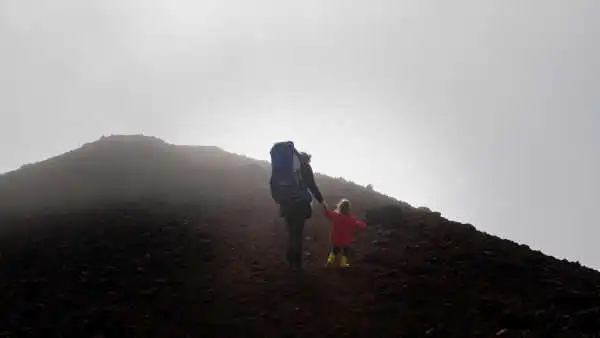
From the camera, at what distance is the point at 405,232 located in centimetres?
1582

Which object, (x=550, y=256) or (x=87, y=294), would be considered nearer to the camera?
(x=87, y=294)

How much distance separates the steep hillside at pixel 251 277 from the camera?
377 inches

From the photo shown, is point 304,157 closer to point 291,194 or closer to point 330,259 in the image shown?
point 291,194

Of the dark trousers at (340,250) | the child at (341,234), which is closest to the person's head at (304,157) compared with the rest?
the child at (341,234)

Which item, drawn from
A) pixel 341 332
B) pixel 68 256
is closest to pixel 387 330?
pixel 341 332

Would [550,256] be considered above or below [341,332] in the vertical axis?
above

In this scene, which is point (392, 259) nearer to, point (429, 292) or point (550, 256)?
point (429, 292)

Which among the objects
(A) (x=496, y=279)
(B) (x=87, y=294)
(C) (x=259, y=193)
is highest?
(C) (x=259, y=193)

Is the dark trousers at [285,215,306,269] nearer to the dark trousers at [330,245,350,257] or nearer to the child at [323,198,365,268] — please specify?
the child at [323,198,365,268]

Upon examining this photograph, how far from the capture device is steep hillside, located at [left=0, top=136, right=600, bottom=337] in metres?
9.57

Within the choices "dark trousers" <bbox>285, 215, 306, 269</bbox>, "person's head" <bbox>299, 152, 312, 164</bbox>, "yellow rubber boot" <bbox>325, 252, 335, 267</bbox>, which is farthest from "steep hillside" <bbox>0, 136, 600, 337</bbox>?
"person's head" <bbox>299, 152, 312, 164</bbox>

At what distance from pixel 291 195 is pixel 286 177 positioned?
1.45 feet

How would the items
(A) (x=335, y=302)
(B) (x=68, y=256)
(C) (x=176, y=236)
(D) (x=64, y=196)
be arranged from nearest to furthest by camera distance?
(A) (x=335, y=302) → (B) (x=68, y=256) → (C) (x=176, y=236) → (D) (x=64, y=196)

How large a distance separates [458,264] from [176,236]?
25.0 ft
